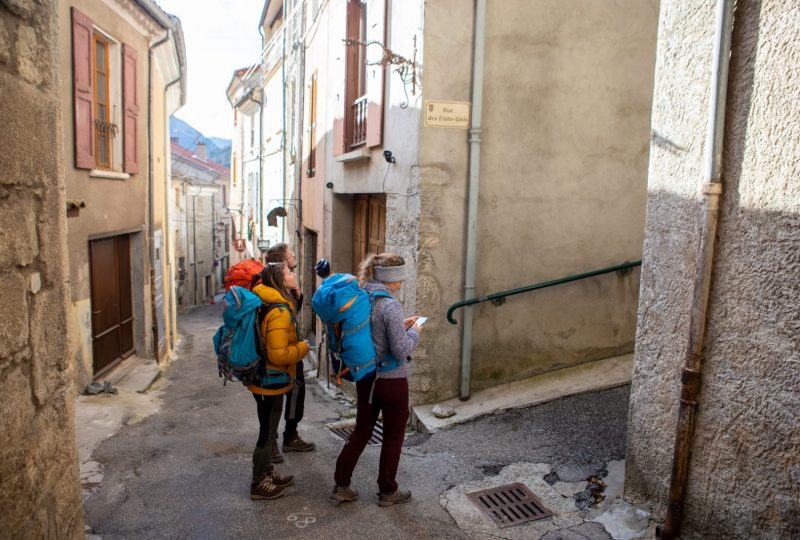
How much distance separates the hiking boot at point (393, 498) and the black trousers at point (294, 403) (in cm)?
91

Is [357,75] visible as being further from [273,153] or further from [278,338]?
[273,153]

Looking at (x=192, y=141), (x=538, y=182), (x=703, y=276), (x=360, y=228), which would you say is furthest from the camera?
(x=192, y=141)

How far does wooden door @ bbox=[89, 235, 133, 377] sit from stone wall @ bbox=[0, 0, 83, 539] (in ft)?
20.4

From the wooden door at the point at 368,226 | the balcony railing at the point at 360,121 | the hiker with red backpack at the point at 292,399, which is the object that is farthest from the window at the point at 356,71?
the hiker with red backpack at the point at 292,399

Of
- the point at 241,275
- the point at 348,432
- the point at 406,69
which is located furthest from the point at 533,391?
the point at 406,69

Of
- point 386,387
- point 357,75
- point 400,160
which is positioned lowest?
point 386,387

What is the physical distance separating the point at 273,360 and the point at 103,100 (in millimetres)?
6141

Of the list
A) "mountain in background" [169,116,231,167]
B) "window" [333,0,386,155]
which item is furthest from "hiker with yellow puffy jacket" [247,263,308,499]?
"mountain in background" [169,116,231,167]

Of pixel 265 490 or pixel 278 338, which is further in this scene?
pixel 265 490

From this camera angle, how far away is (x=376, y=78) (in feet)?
21.7

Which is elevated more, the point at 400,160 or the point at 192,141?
the point at 192,141

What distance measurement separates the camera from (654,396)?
A: 10.5 ft

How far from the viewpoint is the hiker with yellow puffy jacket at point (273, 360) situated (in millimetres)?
3594

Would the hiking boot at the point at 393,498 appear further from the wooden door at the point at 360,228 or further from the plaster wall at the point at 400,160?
the wooden door at the point at 360,228
